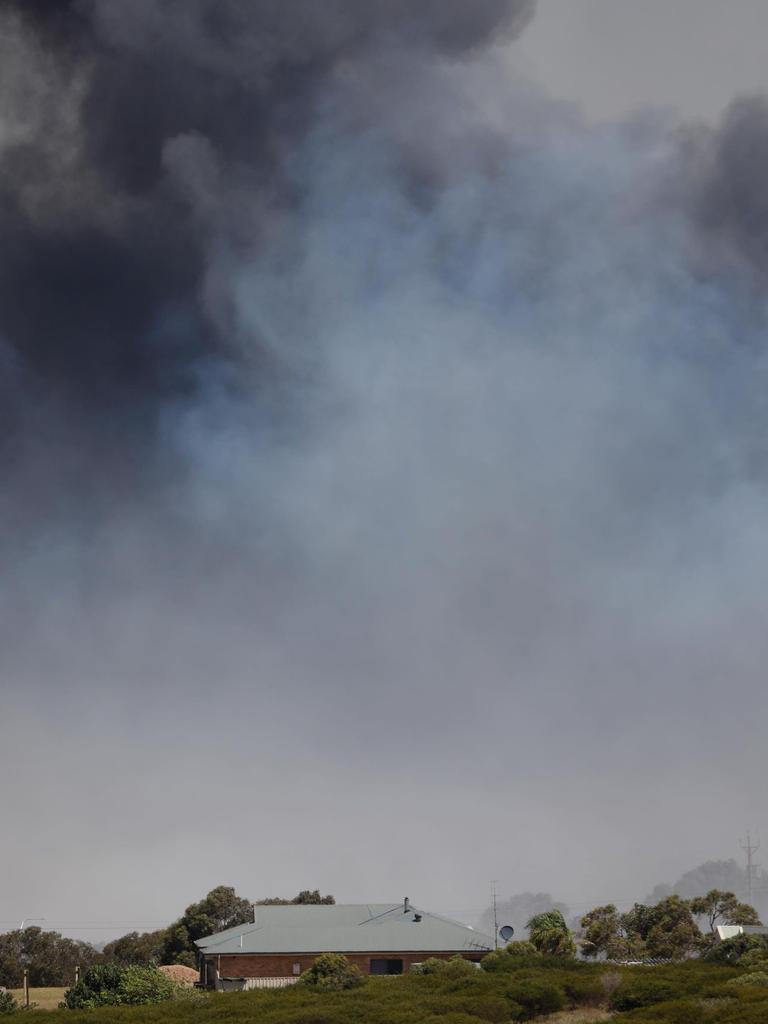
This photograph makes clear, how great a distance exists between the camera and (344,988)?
153 feet

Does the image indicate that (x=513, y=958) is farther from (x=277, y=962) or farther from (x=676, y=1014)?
(x=676, y=1014)

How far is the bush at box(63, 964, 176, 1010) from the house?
13415 mm

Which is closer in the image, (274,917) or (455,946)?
(455,946)

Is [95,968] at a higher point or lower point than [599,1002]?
higher

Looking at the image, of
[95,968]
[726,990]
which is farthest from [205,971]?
[726,990]

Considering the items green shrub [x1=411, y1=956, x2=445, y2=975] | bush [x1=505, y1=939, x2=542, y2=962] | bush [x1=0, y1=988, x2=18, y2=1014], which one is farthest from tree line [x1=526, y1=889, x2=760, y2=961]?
bush [x1=0, y1=988, x2=18, y2=1014]

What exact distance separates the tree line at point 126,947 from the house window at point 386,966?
29.8 m

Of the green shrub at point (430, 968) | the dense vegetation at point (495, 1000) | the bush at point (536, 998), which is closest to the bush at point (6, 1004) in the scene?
the dense vegetation at point (495, 1000)

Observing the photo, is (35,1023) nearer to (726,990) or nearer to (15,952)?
(726,990)

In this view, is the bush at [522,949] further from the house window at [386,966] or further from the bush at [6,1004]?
A: the bush at [6,1004]

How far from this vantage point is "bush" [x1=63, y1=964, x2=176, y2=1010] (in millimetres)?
44969

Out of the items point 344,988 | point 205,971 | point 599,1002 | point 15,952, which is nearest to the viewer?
point 599,1002

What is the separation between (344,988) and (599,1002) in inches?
460

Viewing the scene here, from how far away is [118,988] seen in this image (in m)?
45.8
